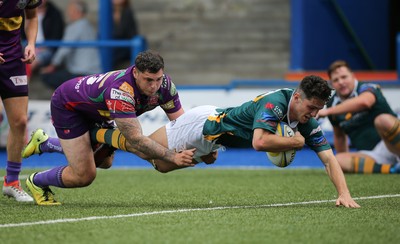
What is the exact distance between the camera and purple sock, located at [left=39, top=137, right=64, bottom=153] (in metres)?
8.68

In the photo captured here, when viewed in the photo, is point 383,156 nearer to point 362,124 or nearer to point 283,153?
point 362,124

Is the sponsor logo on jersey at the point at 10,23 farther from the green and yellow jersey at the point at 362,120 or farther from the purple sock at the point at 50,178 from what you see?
the green and yellow jersey at the point at 362,120

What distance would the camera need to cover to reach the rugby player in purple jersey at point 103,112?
7.70 meters

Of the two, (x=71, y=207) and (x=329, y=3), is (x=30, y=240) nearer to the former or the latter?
(x=71, y=207)

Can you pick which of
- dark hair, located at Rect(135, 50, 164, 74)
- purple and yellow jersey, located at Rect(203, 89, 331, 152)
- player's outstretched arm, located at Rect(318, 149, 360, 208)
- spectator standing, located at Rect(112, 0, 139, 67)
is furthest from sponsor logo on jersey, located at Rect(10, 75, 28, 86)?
spectator standing, located at Rect(112, 0, 139, 67)

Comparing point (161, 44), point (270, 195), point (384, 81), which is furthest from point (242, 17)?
point (270, 195)

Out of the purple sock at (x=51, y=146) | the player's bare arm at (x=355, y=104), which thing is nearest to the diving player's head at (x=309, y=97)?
the purple sock at (x=51, y=146)

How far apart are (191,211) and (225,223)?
86 centimetres

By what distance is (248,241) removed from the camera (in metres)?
6.04

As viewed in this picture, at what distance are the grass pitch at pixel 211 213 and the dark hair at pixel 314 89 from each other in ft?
3.09

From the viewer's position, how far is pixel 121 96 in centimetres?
772

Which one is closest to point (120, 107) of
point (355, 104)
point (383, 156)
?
point (355, 104)

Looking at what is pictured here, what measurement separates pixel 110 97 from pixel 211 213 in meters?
1.30

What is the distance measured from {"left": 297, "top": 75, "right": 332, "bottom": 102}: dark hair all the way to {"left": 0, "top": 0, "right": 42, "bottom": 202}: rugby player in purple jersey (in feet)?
8.90
